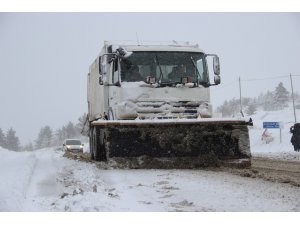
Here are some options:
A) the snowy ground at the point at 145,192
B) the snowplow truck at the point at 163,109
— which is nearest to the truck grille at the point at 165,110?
the snowplow truck at the point at 163,109

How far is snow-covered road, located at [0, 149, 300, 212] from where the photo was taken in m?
5.65

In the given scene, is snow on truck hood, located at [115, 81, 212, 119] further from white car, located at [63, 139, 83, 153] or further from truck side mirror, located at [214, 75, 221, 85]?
white car, located at [63, 139, 83, 153]

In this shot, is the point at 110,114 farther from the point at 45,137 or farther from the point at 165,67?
the point at 45,137

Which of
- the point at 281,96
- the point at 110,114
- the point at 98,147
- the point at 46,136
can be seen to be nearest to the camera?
the point at 110,114

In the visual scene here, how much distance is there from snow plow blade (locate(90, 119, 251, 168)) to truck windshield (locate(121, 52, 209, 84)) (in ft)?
4.53

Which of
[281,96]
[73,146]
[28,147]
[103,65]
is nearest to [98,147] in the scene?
[103,65]

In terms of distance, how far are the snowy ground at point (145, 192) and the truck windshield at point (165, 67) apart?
2650 mm

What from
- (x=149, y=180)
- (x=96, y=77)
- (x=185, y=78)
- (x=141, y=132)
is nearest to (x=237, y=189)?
(x=149, y=180)

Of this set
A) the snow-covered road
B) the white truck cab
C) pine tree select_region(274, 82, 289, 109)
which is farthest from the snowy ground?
pine tree select_region(274, 82, 289, 109)

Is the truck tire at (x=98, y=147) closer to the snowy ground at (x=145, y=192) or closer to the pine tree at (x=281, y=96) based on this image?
the snowy ground at (x=145, y=192)

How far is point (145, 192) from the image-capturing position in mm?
6867

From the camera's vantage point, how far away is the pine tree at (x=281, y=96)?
84.0 metres

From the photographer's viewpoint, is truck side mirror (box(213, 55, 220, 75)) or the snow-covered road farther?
truck side mirror (box(213, 55, 220, 75))

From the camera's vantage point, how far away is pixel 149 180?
8.16 meters
